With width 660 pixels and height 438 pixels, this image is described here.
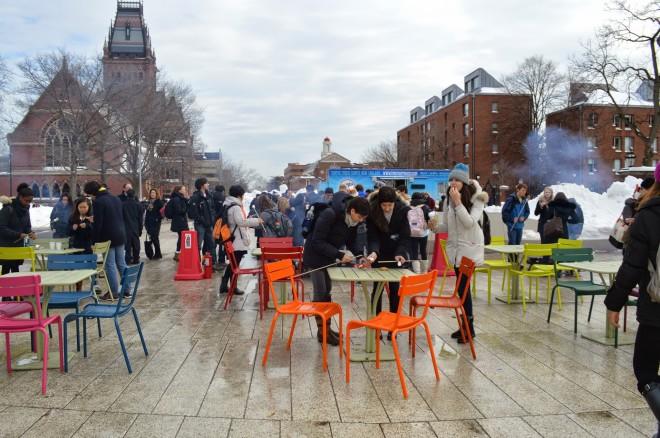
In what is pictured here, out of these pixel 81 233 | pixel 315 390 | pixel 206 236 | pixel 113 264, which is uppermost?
pixel 81 233

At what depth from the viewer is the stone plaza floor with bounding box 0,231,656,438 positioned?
3.82 metres

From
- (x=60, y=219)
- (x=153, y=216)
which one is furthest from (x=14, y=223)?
(x=153, y=216)

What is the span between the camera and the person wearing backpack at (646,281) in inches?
123

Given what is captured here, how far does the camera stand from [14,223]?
8336mm

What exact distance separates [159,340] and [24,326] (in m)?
1.76

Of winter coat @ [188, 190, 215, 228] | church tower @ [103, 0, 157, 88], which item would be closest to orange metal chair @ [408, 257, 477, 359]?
winter coat @ [188, 190, 215, 228]

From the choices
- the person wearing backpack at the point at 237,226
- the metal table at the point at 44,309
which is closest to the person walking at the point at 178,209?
the person wearing backpack at the point at 237,226

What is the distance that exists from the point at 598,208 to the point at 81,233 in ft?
56.3

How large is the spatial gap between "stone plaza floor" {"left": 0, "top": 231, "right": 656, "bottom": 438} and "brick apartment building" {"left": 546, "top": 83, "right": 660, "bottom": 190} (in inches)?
1927

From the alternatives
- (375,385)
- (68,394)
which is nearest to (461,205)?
(375,385)

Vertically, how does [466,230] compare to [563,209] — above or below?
below

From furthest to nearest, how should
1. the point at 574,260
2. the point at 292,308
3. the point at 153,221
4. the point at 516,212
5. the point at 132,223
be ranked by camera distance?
the point at 153,221 < the point at 132,223 < the point at 516,212 < the point at 574,260 < the point at 292,308

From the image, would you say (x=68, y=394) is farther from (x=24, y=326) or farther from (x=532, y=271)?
(x=532, y=271)

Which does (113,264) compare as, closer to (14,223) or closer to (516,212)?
(14,223)
